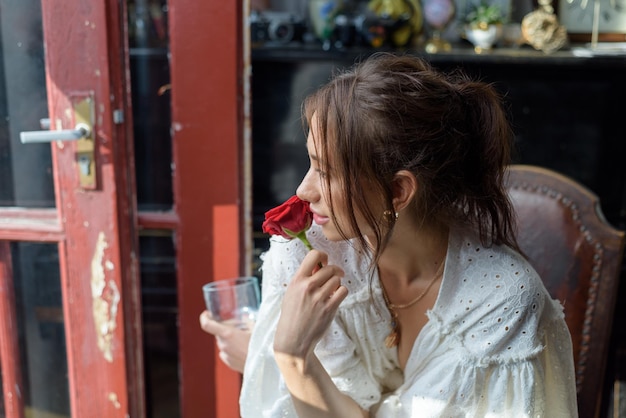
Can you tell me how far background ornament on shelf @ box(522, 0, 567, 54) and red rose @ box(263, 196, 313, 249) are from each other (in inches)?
78.6

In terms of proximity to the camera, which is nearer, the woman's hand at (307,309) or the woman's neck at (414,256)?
the woman's hand at (307,309)

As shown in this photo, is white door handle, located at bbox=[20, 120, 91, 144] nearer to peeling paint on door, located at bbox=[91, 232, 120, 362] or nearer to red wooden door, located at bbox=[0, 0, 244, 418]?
red wooden door, located at bbox=[0, 0, 244, 418]

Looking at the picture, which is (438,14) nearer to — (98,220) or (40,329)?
(98,220)

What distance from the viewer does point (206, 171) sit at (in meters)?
1.50

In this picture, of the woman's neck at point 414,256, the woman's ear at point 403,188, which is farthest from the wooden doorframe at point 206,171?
the woman's ear at point 403,188

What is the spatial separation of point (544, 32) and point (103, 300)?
81.9 inches

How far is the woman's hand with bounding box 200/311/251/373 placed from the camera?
4.04ft

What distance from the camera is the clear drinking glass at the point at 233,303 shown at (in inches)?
49.4

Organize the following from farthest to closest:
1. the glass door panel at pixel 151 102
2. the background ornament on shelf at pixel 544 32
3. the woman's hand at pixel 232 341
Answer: the background ornament on shelf at pixel 544 32 < the glass door panel at pixel 151 102 < the woman's hand at pixel 232 341

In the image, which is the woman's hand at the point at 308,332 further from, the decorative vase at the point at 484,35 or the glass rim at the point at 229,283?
the decorative vase at the point at 484,35

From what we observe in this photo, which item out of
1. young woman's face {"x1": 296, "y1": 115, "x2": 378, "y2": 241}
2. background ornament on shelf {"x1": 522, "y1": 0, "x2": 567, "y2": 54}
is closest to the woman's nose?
young woman's face {"x1": 296, "y1": 115, "x2": 378, "y2": 241}

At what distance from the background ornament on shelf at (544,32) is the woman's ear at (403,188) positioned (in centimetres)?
195

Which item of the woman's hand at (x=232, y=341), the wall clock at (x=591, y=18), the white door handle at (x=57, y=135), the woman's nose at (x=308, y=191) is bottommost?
the woman's hand at (x=232, y=341)

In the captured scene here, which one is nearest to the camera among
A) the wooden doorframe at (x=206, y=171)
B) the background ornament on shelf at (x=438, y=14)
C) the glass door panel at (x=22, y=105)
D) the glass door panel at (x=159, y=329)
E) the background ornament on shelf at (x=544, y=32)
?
the glass door panel at (x=22, y=105)
